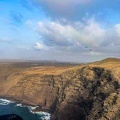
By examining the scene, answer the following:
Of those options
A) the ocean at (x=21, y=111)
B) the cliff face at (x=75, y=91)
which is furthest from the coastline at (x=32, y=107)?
the cliff face at (x=75, y=91)

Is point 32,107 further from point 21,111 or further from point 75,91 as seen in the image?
point 75,91

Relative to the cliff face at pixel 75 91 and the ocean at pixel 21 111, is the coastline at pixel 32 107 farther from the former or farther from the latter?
the cliff face at pixel 75 91

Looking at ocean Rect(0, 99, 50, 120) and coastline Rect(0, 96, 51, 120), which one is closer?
ocean Rect(0, 99, 50, 120)

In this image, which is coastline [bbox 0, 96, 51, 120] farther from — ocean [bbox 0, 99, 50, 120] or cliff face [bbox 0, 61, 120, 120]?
cliff face [bbox 0, 61, 120, 120]

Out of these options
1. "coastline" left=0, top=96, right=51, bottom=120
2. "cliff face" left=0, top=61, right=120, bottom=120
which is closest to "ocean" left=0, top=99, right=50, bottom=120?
"coastline" left=0, top=96, right=51, bottom=120

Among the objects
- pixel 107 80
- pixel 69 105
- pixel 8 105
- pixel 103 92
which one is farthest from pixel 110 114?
pixel 8 105

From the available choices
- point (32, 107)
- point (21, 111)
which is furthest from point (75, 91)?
point (32, 107)
